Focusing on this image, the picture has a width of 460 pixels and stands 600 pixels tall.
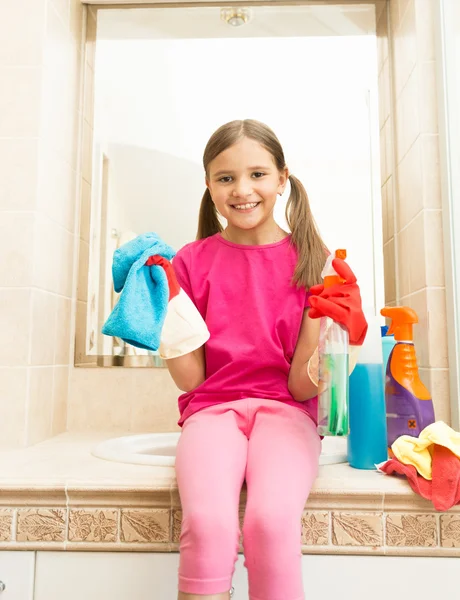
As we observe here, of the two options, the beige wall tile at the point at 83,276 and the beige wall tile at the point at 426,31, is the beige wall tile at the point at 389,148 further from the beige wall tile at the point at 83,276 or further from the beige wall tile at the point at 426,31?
the beige wall tile at the point at 83,276

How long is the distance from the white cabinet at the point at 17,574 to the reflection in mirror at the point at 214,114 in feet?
2.33

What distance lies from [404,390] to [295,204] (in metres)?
0.45

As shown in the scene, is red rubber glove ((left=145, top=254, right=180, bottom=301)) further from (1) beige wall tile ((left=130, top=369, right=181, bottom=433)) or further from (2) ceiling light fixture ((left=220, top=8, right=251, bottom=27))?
(2) ceiling light fixture ((left=220, top=8, right=251, bottom=27))

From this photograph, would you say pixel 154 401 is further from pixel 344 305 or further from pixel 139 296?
pixel 344 305

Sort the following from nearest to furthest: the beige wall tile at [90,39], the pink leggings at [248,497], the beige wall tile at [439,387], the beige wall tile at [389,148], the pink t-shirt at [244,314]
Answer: the pink leggings at [248,497], the pink t-shirt at [244,314], the beige wall tile at [439,387], the beige wall tile at [389,148], the beige wall tile at [90,39]

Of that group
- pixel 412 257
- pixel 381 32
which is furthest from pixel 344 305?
pixel 381 32

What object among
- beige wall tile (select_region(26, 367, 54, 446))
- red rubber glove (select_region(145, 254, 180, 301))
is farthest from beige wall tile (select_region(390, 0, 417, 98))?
beige wall tile (select_region(26, 367, 54, 446))

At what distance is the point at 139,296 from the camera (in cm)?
90

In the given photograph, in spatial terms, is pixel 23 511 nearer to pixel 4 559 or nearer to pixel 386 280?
pixel 4 559

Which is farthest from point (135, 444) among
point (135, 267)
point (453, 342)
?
point (453, 342)

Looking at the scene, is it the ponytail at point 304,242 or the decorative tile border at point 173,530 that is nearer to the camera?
the decorative tile border at point 173,530

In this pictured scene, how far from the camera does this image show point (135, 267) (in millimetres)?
910

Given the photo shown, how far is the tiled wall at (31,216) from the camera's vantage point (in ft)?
4.15

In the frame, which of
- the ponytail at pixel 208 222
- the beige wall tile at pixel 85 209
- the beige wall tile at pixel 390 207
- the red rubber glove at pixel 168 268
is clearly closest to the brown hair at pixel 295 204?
the ponytail at pixel 208 222
